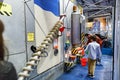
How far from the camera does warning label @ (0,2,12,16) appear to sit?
2330 millimetres

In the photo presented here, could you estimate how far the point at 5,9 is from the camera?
2387 millimetres

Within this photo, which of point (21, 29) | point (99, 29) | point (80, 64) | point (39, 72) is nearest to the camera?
point (21, 29)

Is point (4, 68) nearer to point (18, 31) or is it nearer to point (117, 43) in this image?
point (117, 43)

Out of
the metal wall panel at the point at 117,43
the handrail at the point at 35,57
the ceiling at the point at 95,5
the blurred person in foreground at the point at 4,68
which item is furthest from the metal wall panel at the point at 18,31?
the ceiling at the point at 95,5

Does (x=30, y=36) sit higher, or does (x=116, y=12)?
(x=116, y=12)

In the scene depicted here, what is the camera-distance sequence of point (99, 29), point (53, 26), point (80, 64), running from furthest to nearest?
point (99, 29) < point (80, 64) < point (53, 26)

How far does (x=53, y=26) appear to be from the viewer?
13.6 feet

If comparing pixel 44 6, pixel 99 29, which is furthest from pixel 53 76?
pixel 99 29

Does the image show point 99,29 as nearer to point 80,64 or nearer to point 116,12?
point 80,64

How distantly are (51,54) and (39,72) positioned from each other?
0.79 meters

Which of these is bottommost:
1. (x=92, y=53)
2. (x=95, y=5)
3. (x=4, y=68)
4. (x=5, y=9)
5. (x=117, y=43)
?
(x=92, y=53)

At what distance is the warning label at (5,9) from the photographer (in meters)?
2.33

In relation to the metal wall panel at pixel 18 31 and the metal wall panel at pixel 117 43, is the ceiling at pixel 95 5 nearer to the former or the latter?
the metal wall panel at pixel 18 31

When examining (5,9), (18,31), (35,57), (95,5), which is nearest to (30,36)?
(18,31)
